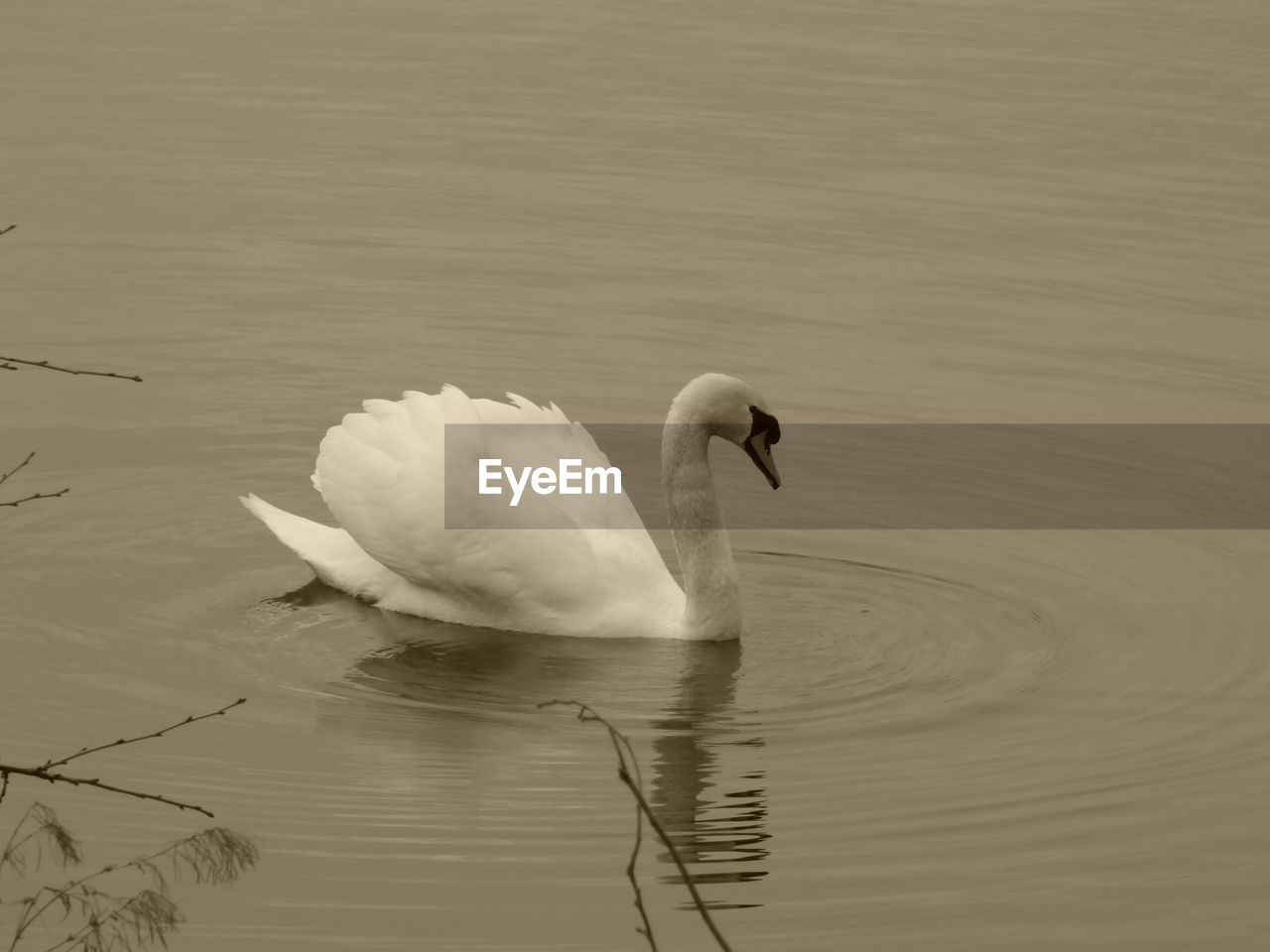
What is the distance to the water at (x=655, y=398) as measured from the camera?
8.78m

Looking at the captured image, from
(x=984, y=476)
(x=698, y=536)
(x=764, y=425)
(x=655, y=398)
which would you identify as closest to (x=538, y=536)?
(x=698, y=536)

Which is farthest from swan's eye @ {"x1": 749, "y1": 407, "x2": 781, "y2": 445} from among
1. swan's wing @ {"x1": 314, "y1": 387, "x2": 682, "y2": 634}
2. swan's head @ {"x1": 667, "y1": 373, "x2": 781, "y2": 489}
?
swan's wing @ {"x1": 314, "y1": 387, "x2": 682, "y2": 634}

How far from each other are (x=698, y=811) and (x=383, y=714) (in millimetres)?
1497

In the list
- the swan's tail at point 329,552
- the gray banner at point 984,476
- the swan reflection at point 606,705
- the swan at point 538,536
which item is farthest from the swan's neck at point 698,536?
the swan's tail at point 329,552

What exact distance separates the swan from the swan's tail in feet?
0.03

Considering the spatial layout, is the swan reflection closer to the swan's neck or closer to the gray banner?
the swan's neck

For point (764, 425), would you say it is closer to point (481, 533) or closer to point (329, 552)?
point (481, 533)

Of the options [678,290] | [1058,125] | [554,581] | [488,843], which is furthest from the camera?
[1058,125]

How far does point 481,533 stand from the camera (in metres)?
11.1

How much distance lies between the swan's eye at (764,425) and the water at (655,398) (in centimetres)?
85

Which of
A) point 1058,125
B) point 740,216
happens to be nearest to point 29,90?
Result: point 740,216

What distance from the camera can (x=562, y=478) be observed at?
11.3 metres

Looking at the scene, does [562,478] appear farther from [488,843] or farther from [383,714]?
[488,843]

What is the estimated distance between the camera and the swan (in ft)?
36.7
